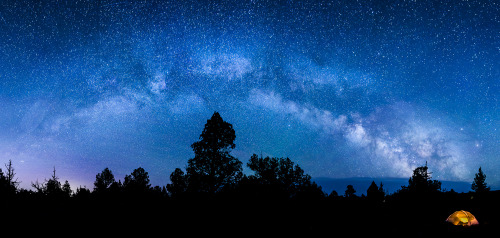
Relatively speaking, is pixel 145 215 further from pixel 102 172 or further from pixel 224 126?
pixel 102 172

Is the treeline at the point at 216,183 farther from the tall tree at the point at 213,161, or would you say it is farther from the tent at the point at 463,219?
the tent at the point at 463,219

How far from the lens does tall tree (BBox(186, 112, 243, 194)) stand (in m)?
29.5

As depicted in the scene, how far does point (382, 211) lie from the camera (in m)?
26.6

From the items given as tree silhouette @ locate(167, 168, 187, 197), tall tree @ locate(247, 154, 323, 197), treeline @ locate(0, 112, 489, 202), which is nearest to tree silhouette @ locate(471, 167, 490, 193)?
treeline @ locate(0, 112, 489, 202)

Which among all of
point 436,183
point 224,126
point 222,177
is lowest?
point 436,183

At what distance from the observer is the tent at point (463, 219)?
758 inches

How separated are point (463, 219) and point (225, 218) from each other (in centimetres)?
1821

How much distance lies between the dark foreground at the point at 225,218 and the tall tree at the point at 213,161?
343 inches

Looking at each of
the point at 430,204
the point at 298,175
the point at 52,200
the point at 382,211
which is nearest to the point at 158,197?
the point at 52,200

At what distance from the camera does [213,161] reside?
30.2 metres

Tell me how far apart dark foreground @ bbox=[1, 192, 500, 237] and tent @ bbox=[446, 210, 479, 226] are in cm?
51

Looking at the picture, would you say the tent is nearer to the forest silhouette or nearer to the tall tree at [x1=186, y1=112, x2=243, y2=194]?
the forest silhouette

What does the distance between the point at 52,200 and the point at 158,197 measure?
24.1ft

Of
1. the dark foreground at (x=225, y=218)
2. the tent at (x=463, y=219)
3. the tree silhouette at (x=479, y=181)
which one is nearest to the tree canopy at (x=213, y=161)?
the dark foreground at (x=225, y=218)
